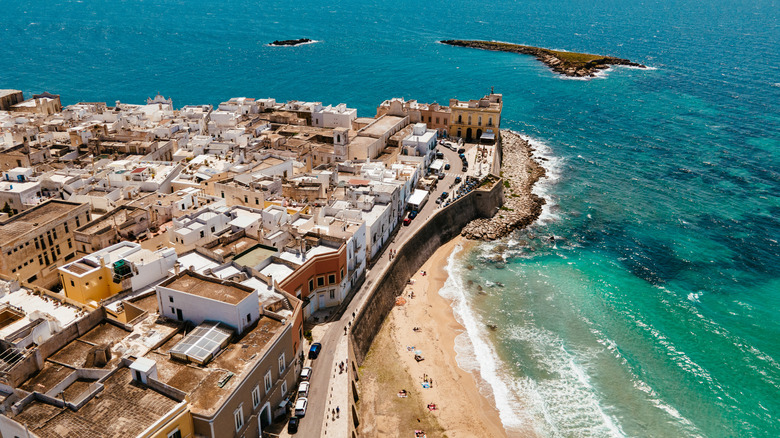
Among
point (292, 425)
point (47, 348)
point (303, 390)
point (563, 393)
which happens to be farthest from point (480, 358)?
point (47, 348)

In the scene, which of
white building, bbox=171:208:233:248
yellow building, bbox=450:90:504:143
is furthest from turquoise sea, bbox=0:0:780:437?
white building, bbox=171:208:233:248

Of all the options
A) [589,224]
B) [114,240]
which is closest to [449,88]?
[589,224]

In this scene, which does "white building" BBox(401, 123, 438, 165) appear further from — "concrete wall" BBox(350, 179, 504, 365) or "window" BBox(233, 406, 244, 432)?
"window" BBox(233, 406, 244, 432)

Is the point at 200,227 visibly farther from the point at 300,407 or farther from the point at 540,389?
the point at 540,389

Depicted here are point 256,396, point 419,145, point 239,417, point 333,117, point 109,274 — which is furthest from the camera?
point 333,117

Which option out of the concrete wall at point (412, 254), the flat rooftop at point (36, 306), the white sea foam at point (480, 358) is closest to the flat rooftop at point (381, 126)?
the concrete wall at point (412, 254)

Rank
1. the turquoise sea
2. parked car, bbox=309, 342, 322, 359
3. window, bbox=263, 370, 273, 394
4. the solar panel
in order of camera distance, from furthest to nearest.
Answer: the turquoise sea → parked car, bbox=309, 342, 322, 359 → window, bbox=263, 370, 273, 394 → the solar panel
